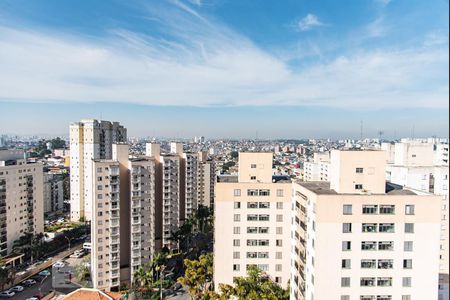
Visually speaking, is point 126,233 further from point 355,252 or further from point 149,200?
point 355,252

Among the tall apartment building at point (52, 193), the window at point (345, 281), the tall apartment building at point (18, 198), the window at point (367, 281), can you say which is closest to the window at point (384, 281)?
the window at point (367, 281)

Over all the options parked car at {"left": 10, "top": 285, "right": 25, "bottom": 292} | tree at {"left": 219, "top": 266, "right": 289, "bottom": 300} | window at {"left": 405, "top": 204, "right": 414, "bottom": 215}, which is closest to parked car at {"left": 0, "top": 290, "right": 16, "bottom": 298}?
parked car at {"left": 10, "top": 285, "right": 25, "bottom": 292}

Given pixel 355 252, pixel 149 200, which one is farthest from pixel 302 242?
pixel 149 200

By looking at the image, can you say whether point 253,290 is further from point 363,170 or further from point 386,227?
point 363,170

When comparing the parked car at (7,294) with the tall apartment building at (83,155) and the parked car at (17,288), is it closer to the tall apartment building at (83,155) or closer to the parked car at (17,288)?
the parked car at (17,288)

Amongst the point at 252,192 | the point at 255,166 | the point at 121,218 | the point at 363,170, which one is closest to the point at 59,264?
the point at 121,218

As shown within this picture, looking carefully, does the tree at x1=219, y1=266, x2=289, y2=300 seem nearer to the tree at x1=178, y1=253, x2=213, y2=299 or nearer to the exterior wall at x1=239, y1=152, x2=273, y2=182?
the tree at x1=178, y1=253, x2=213, y2=299

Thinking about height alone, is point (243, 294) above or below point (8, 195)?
below
